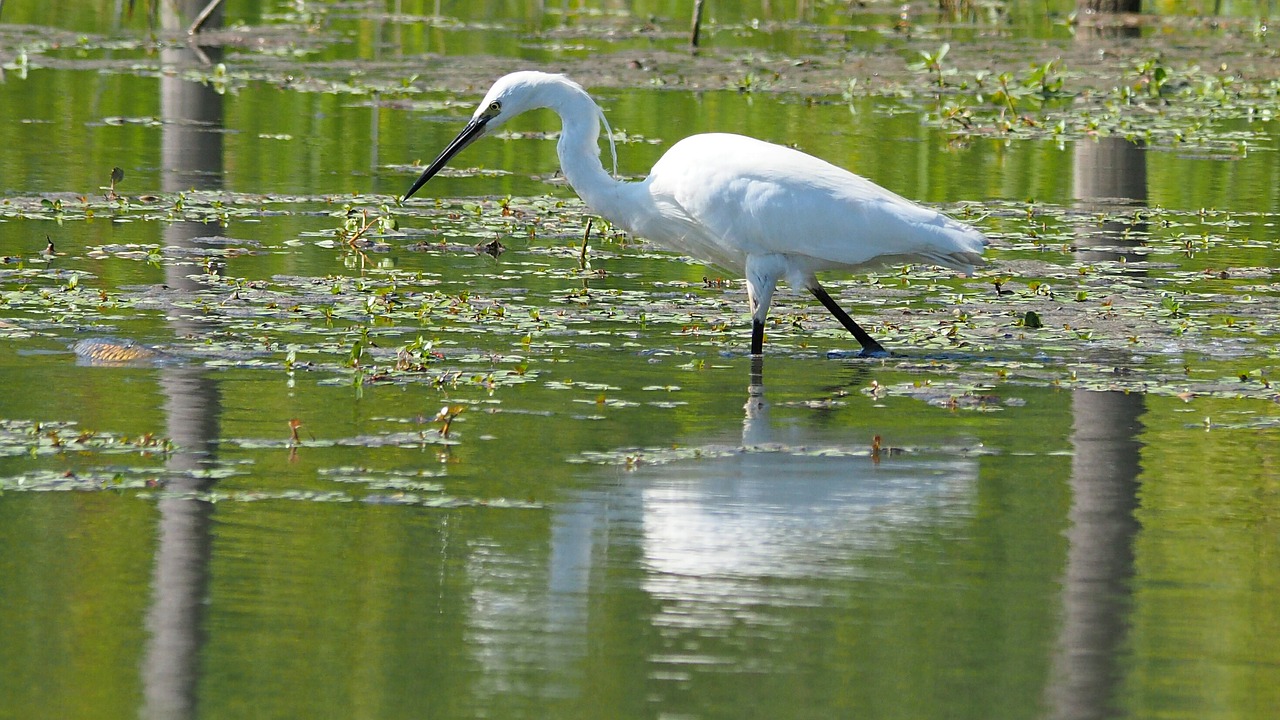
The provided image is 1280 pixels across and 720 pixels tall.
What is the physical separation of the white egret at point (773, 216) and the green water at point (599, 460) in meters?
0.36

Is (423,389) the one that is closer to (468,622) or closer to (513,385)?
(513,385)

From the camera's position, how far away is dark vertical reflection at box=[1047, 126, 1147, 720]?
172 inches

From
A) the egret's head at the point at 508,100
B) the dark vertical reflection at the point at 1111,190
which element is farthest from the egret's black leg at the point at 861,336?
the dark vertical reflection at the point at 1111,190

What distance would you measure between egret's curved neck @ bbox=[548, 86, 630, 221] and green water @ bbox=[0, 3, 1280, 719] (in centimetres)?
50

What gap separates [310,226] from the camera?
10727 millimetres

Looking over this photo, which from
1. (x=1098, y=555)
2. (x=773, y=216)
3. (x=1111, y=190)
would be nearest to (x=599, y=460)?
(x=1098, y=555)

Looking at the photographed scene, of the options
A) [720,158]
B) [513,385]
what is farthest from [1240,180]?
[513,385]

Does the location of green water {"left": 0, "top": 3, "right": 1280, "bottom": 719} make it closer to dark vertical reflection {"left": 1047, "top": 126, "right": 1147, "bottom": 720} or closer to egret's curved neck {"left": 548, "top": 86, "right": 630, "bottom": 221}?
dark vertical reflection {"left": 1047, "top": 126, "right": 1147, "bottom": 720}

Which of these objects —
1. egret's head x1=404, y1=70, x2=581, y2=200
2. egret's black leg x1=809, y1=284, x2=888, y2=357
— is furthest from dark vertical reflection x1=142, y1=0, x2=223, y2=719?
egret's black leg x1=809, y1=284, x2=888, y2=357

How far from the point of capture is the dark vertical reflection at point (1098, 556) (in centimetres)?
438

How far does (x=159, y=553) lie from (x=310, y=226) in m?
5.82

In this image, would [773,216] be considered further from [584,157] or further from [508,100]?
[508,100]

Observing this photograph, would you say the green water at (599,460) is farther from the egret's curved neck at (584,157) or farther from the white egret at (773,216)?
the egret's curved neck at (584,157)

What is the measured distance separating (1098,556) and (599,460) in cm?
162
